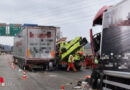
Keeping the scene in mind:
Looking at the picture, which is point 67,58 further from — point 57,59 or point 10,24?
point 10,24

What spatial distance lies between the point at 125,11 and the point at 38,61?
42.8 feet

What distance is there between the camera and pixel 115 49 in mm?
5461

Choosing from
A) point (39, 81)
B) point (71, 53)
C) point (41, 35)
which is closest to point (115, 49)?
point (39, 81)

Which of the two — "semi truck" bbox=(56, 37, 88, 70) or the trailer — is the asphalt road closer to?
the trailer

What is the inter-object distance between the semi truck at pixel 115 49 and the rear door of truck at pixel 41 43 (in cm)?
1138

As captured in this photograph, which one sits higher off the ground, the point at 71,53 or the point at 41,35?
the point at 41,35

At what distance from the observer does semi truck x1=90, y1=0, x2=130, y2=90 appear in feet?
16.5

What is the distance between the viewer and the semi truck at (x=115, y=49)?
5.04 m

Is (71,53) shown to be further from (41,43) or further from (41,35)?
(41,35)

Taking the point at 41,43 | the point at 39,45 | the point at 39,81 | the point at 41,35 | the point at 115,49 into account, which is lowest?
the point at 39,81

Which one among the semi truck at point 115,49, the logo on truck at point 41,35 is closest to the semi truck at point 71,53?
the logo on truck at point 41,35

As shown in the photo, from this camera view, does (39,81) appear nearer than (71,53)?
Yes

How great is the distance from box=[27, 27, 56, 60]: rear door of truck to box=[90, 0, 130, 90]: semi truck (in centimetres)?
1138

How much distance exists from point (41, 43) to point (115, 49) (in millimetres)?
12579
